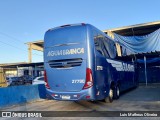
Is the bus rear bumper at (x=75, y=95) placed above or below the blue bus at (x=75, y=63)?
below

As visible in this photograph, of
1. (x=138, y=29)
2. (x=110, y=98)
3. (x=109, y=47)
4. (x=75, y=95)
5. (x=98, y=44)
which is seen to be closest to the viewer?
(x=75, y=95)

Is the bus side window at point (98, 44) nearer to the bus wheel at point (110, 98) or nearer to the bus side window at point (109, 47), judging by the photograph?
the bus side window at point (109, 47)

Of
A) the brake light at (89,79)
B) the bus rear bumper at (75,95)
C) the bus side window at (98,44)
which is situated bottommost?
the bus rear bumper at (75,95)

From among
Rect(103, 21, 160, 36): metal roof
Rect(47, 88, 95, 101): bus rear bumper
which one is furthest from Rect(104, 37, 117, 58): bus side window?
Rect(103, 21, 160, 36): metal roof

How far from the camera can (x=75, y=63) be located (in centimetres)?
1081

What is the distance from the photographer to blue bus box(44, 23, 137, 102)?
10570 mm

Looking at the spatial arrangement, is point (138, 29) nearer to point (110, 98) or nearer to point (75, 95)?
point (110, 98)

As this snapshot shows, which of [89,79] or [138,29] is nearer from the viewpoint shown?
[89,79]

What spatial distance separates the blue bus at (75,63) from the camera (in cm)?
1057

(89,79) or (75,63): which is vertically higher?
(75,63)

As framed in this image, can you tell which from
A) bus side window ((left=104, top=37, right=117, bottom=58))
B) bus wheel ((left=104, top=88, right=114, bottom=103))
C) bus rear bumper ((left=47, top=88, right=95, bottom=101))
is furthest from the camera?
bus side window ((left=104, top=37, right=117, bottom=58))

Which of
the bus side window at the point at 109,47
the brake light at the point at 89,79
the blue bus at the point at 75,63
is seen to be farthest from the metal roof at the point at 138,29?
the brake light at the point at 89,79

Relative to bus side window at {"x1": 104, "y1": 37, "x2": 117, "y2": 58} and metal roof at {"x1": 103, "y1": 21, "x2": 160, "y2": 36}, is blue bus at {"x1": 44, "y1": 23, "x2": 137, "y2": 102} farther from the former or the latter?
metal roof at {"x1": 103, "y1": 21, "x2": 160, "y2": 36}

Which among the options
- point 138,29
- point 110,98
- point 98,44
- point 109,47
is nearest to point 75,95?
point 98,44
